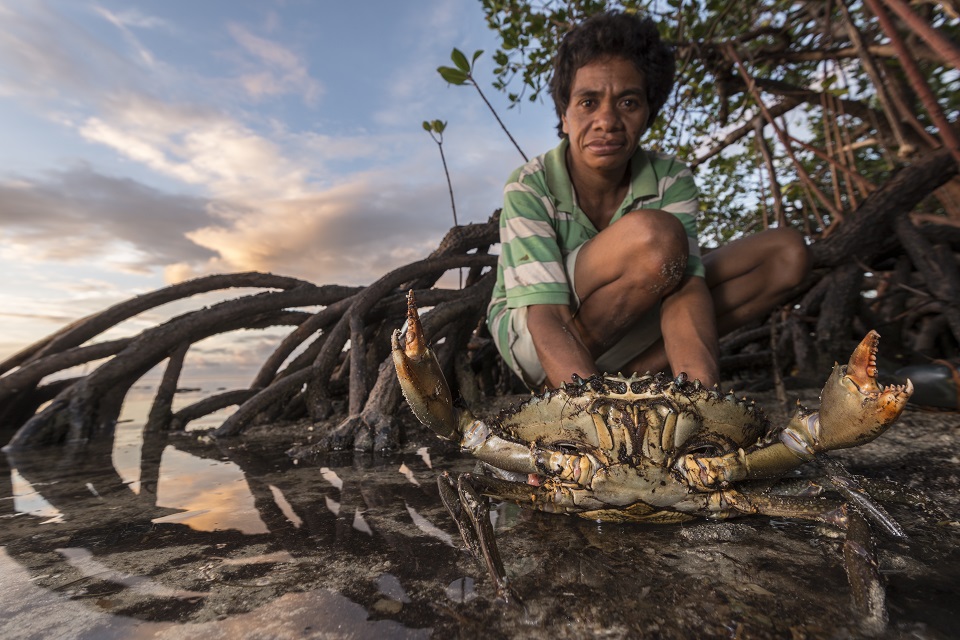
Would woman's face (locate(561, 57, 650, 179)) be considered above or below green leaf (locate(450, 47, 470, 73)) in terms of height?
below

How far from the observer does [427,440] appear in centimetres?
332

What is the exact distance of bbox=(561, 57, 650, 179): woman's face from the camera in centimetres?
249

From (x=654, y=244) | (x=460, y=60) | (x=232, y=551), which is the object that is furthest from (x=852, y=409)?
(x=460, y=60)

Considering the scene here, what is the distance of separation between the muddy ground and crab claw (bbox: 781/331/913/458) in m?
0.30

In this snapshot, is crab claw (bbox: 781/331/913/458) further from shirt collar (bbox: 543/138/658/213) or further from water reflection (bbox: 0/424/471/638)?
shirt collar (bbox: 543/138/658/213)

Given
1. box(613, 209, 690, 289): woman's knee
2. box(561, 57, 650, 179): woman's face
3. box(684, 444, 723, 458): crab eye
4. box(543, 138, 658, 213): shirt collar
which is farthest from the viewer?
box(543, 138, 658, 213): shirt collar

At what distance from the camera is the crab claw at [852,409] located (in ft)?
3.76

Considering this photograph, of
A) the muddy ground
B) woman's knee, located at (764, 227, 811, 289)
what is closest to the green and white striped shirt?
woman's knee, located at (764, 227, 811, 289)

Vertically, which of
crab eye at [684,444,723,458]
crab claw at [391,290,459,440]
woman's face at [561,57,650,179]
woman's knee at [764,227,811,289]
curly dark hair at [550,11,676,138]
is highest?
curly dark hair at [550,11,676,138]

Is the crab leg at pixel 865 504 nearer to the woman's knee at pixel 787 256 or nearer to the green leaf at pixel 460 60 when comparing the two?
the woman's knee at pixel 787 256

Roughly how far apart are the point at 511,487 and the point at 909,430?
244cm

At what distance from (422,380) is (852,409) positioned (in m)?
1.07

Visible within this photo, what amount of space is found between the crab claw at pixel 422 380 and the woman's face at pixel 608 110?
1.62 metres

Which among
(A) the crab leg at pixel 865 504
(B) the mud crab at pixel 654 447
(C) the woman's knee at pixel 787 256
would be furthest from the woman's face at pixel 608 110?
(A) the crab leg at pixel 865 504
